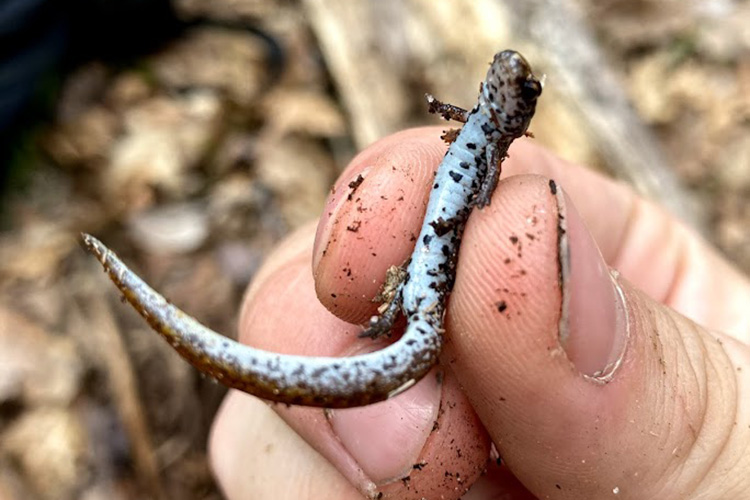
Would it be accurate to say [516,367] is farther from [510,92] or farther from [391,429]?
[510,92]

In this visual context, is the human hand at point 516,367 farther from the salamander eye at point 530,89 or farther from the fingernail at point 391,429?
the salamander eye at point 530,89

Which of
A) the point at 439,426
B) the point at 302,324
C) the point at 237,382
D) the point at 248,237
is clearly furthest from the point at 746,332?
the point at 248,237

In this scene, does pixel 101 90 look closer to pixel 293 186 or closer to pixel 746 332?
pixel 293 186

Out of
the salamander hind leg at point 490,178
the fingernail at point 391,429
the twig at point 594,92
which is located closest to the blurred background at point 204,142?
the twig at point 594,92

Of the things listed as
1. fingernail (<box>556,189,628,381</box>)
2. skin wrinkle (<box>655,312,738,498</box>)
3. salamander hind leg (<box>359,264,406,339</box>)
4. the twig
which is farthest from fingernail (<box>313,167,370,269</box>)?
the twig

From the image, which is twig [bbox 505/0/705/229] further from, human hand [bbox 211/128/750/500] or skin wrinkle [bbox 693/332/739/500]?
skin wrinkle [bbox 693/332/739/500]
